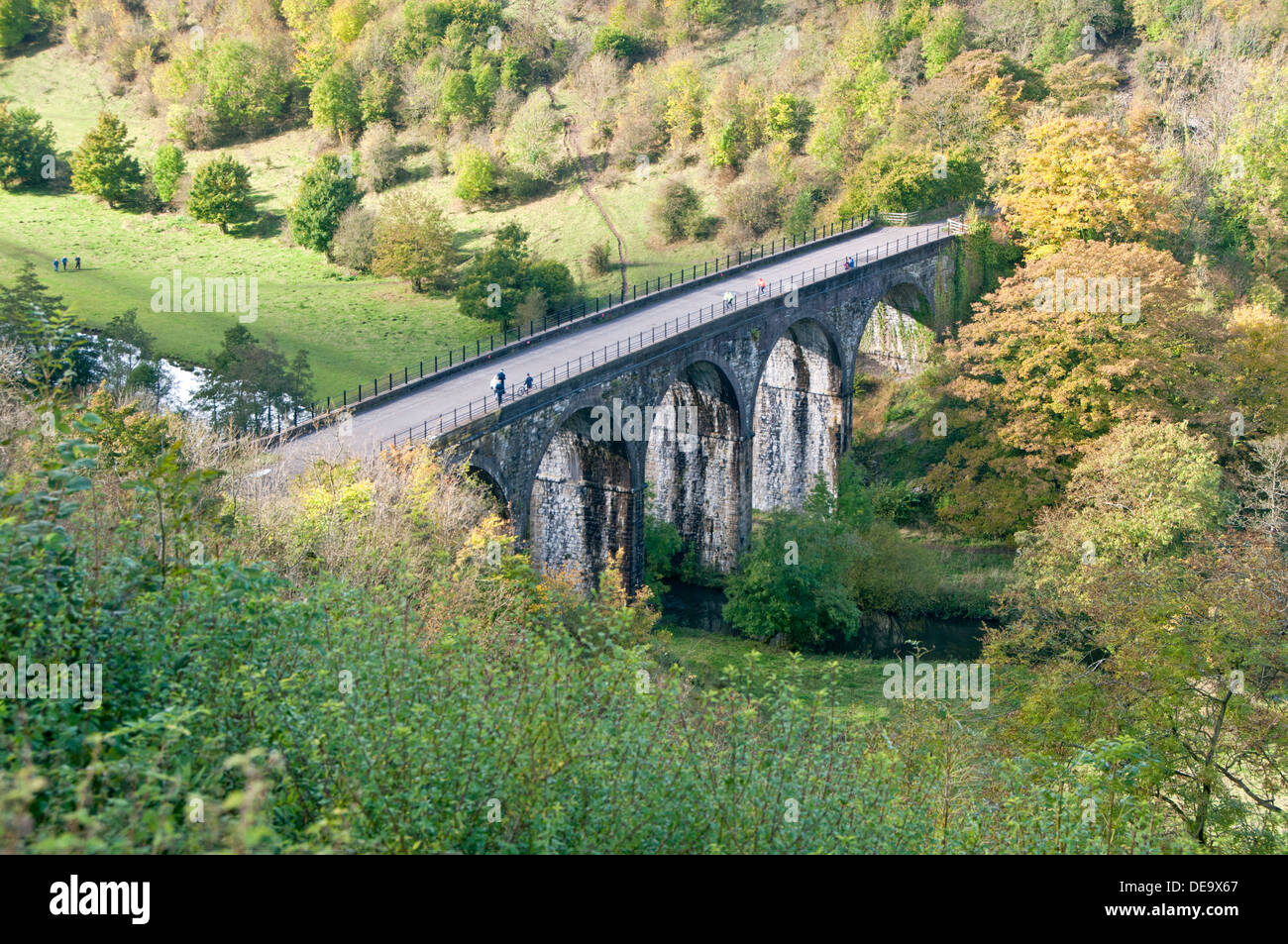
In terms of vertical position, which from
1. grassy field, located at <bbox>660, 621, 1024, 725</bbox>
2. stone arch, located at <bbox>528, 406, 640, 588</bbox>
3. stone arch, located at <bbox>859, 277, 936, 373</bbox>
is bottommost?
grassy field, located at <bbox>660, 621, 1024, 725</bbox>

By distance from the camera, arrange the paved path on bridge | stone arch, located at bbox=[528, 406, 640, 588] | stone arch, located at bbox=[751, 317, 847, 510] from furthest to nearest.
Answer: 1. stone arch, located at bbox=[751, 317, 847, 510]
2. stone arch, located at bbox=[528, 406, 640, 588]
3. the paved path on bridge

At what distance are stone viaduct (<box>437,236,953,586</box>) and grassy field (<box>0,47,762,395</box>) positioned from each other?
17536mm

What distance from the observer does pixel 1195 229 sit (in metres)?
56.2

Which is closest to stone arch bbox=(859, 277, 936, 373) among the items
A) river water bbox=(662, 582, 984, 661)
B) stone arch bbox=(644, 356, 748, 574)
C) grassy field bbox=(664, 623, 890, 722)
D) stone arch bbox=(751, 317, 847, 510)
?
stone arch bbox=(751, 317, 847, 510)

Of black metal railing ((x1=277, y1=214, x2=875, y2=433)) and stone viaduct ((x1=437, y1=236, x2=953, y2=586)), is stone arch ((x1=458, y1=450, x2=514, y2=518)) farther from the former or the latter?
black metal railing ((x1=277, y1=214, x2=875, y2=433))

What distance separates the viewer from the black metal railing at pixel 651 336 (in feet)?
96.8

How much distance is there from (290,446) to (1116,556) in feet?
75.4

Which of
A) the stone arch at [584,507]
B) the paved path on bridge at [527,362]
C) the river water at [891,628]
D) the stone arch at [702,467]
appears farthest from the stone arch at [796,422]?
the stone arch at [584,507]

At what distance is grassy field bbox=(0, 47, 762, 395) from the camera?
57.1 m

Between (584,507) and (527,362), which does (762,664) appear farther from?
(527,362)

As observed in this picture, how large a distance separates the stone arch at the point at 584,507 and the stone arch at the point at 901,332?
20.4 metres

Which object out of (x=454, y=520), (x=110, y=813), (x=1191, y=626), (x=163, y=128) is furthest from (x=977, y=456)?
(x=163, y=128)

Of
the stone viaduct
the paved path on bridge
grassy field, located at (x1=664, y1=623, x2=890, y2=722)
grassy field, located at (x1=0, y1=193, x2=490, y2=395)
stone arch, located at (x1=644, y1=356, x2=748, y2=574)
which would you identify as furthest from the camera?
grassy field, located at (x1=0, y1=193, x2=490, y2=395)

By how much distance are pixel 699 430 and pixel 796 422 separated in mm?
7784
